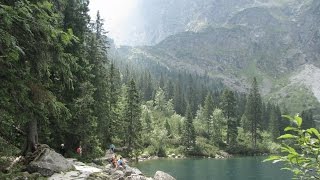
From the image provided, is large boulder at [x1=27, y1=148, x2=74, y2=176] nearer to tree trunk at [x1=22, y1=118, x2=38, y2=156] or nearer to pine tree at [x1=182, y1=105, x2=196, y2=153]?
tree trunk at [x1=22, y1=118, x2=38, y2=156]

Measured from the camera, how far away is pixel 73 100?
119 feet

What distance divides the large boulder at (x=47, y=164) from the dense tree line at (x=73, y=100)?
1.50 m

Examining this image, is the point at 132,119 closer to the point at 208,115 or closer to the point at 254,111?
the point at 208,115

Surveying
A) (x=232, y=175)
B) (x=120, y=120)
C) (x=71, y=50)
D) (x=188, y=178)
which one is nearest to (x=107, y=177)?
(x=71, y=50)

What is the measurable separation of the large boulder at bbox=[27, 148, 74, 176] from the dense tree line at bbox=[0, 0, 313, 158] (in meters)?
1.50

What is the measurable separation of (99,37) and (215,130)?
204 ft

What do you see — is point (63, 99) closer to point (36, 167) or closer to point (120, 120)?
point (36, 167)

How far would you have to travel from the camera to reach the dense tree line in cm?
1159

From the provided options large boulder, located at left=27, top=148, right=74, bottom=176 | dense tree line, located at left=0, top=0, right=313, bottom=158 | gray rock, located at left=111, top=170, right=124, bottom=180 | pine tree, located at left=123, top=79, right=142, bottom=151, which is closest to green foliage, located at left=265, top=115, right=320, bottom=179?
dense tree line, located at left=0, top=0, right=313, bottom=158

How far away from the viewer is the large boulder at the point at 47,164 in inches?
870

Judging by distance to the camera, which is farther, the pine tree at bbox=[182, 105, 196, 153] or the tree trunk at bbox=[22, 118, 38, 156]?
the pine tree at bbox=[182, 105, 196, 153]

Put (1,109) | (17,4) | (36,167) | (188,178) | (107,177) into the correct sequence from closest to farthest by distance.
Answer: (17,4)
(1,109)
(36,167)
(107,177)
(188,178)

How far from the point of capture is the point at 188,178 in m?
52.1

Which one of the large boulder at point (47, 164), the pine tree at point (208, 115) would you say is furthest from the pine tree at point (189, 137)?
the large boulder at point (47, 164)
